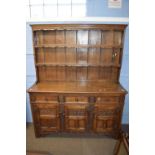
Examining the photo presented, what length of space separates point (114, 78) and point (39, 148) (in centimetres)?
134

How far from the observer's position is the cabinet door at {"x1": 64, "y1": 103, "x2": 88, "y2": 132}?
1.82m

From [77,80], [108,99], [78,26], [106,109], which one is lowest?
[106,109]

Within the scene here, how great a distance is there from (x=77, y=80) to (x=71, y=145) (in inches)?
33.7

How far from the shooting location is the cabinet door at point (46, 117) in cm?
183

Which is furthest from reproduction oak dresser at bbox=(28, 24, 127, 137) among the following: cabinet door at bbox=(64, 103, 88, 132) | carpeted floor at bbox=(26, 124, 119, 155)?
carpeted floor at bbox=(26, 124, 119, 155)

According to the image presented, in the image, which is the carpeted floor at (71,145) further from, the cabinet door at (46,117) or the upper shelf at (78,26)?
the upper shelf at (78,26)

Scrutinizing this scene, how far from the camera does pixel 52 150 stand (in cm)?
179

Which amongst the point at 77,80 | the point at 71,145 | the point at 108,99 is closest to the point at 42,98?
the point at 77,80

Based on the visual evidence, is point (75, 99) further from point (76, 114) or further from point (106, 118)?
point (106, 118)

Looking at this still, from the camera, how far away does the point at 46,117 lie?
1.87 meters

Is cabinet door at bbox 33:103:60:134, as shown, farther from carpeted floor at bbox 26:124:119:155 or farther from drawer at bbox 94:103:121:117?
drawer at bbox 94:103:121:117
